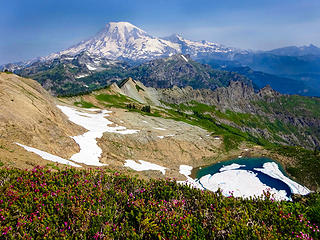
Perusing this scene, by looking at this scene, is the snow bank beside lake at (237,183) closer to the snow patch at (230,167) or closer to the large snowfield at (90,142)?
the snow patch at (230,167)

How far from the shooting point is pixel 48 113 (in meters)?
55.2

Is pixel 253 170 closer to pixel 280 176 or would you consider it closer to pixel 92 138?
pixel 280 176

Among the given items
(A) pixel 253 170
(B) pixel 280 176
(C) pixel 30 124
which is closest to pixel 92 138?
(C) pixel 30 124

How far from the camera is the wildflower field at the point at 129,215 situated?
7164 millimetres

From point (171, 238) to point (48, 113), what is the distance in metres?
57.9

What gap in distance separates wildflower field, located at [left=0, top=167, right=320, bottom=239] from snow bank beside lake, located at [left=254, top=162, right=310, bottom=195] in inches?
3135

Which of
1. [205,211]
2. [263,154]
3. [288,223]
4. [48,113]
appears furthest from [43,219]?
[263,154]

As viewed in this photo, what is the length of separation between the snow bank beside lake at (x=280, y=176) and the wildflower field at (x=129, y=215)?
79.6 metres

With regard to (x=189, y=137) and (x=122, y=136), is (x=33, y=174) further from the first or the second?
(x=189, y=137)

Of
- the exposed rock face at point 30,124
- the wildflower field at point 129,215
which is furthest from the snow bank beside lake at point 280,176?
the wildflower field at point 129,215

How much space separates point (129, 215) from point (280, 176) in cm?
9504

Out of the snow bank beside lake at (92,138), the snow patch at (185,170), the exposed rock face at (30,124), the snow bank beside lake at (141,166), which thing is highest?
the exposed rock face at (30,124)

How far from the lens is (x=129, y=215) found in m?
8.71

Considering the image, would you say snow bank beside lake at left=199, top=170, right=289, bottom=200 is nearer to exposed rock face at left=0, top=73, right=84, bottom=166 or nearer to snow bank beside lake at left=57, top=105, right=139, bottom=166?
snow bank beside lake at left=57, top=105, right=139, bottom=166
